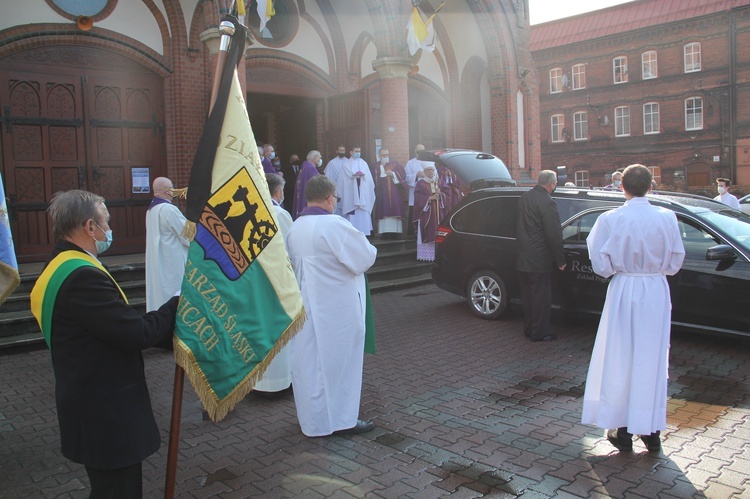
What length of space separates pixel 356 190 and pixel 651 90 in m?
34.1

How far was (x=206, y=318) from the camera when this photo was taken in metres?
3.12

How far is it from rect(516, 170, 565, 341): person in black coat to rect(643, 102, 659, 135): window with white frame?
37439mm

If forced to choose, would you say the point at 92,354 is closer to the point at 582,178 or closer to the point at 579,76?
the point at 582,178

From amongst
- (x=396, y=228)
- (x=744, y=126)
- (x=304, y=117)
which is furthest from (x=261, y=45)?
(x=744, y=126)

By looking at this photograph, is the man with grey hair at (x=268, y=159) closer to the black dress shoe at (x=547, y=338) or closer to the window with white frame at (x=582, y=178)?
the black dress shoe at (x=547, y=338)

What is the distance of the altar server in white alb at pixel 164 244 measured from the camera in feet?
24.4

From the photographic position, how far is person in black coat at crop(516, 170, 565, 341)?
24.8 ft

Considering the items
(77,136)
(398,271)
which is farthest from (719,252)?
(77,136)

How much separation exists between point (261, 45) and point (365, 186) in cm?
389

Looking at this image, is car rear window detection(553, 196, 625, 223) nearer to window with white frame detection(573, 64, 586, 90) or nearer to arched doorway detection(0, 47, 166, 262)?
arched doorway detection(0, 47, 166, 262)

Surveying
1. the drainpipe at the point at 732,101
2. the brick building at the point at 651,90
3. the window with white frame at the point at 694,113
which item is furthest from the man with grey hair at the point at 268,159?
the window with white frame at the point at 694,113

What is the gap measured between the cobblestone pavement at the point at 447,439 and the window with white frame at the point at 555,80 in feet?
133

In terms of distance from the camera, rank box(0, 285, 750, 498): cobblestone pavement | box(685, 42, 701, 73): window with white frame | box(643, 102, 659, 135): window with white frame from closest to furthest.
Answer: box(0, 285, 750, 498): cobblestone pavement
box(685, 42, 701, 73): window with white frame
box(643, 102, 659, 135): window with white frame

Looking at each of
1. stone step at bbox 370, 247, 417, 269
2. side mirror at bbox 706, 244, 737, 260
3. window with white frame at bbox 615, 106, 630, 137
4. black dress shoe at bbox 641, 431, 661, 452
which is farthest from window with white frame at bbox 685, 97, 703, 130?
black dress shoe at bbox 641, 431, 661, 452
